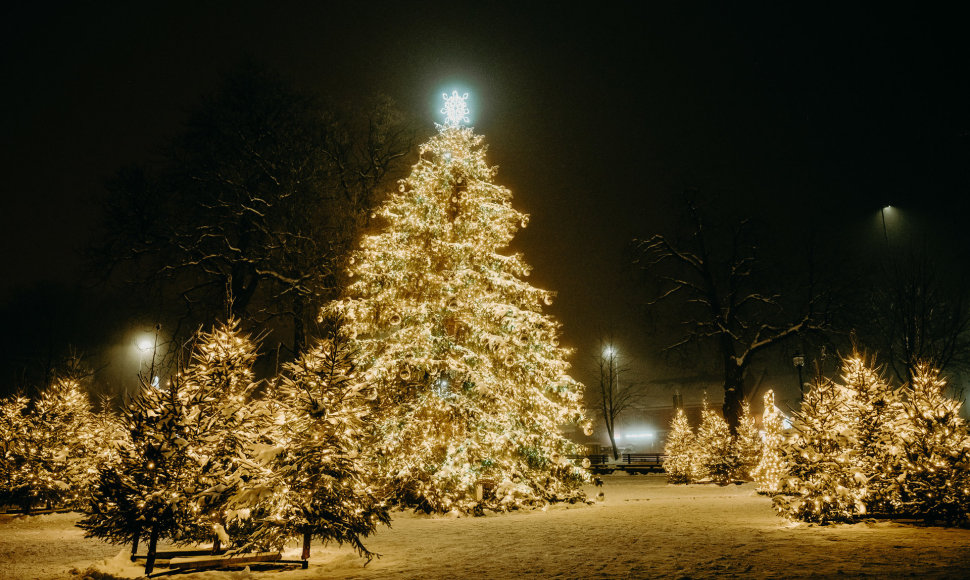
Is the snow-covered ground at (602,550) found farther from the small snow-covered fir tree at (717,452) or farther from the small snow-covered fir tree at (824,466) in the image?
the small snow-covered fir tree at (717,452)

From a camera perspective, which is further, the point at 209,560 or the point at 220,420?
the point at 220,420

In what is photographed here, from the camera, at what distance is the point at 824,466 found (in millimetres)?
11648

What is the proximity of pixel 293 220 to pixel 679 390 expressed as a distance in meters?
50.0

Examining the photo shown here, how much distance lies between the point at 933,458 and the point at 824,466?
6.11 ft

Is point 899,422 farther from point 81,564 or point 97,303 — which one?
point 97,303

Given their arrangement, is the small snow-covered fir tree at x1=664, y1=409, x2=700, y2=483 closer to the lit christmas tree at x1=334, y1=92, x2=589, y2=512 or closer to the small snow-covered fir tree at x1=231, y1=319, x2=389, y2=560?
the lit christmas tree at x1=334, y1=92, x2=589, y2=512

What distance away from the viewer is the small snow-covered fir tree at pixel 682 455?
26281 millimetres

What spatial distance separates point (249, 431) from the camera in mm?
8734

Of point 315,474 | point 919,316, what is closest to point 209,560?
point 315,474

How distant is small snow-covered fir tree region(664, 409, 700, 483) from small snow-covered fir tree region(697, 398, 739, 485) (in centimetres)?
41

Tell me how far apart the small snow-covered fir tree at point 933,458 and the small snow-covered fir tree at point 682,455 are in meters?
15.2

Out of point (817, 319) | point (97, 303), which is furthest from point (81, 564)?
point (97, 303)

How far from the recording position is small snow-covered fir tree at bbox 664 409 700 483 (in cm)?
2628

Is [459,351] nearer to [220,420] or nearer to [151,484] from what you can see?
[220,420]
